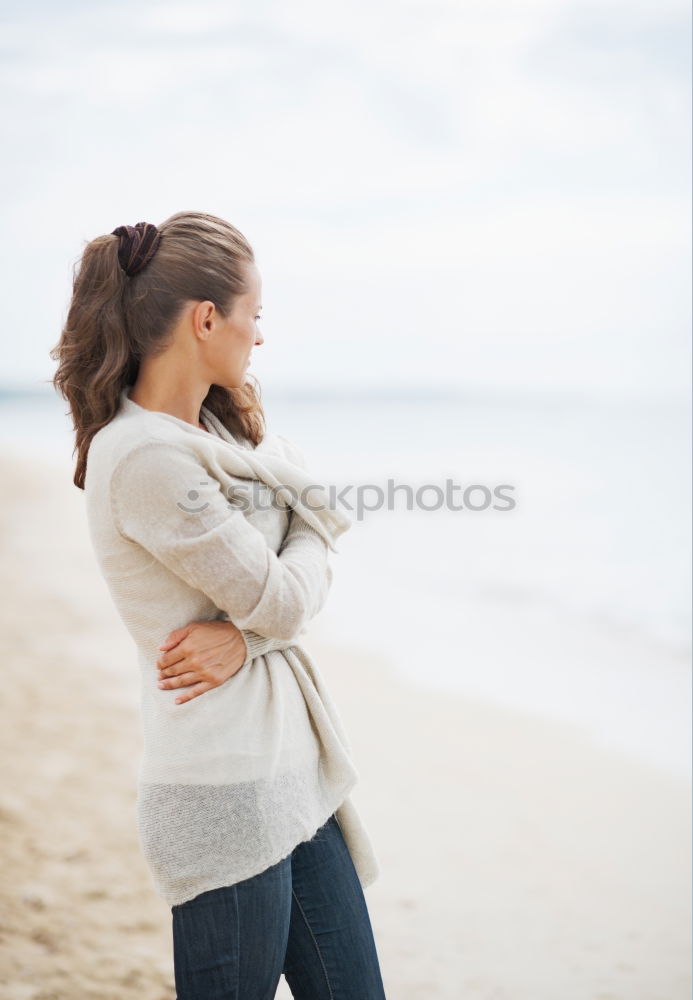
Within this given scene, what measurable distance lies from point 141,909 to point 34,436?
68.2 feet

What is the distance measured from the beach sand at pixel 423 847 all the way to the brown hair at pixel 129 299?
5.42 feet

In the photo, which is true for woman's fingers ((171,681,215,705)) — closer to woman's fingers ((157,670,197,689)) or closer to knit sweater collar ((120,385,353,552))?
woman's fingers ((157,670,197,689))

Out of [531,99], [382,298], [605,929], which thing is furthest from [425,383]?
[605,929]

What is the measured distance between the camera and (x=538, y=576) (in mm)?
7980

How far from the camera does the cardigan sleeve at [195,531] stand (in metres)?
1.09

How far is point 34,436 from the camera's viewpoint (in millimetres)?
21672

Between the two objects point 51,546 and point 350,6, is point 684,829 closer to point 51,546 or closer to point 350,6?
point 51,546

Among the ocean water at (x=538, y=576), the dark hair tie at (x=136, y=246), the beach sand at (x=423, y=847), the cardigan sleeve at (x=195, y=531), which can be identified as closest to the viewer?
the cardigan sleeve at (x=195, y=531)

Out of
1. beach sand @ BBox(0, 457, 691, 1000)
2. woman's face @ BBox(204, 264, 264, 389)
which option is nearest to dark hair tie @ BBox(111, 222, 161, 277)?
woman's face @ BBox(204, 264, 264, 389)

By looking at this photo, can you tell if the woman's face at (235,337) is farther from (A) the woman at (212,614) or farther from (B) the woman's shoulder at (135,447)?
(B) the woman's shoulder at (135,447)

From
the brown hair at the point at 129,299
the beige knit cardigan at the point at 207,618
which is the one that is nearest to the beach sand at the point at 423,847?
the beige knit cardigan at the point at 207,618

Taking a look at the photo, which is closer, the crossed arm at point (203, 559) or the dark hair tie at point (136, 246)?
the crossed arm at point (203, 559)

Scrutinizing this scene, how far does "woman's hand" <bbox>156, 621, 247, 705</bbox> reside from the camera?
1133 millimetres

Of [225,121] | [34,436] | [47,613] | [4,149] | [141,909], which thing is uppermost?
[225,121]
